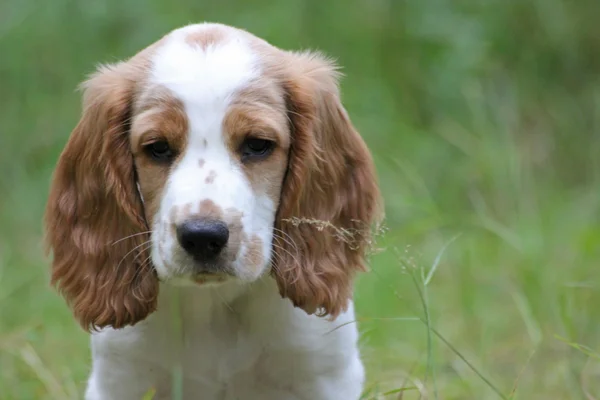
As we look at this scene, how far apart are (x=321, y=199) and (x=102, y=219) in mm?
699

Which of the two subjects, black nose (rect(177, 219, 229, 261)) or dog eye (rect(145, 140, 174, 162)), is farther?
dog eye (rect(145, 140, 174, 162))

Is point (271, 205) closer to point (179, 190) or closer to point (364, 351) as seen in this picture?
point (179, 190)

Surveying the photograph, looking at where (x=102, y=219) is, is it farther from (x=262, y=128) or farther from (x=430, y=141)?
(x=430, y=141)

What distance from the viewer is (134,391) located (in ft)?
13.9

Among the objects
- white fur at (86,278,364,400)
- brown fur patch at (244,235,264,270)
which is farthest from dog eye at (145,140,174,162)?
white fur at (86,278,364,400)

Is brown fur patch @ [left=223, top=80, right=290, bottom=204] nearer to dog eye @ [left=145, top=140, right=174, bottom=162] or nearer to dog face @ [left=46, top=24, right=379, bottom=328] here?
dog face @ [left=46, top=24, right=379, bottom=328]

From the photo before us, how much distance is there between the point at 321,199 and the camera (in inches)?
167

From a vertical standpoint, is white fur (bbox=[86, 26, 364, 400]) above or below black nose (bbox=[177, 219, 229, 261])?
below

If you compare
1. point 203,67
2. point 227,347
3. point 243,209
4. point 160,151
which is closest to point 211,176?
point 243,209

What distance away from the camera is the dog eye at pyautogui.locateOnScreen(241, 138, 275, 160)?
12.9 ft

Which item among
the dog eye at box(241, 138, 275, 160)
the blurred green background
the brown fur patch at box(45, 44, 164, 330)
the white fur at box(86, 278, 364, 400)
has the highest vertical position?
the dog eye at box(241, 138, 275, 160)

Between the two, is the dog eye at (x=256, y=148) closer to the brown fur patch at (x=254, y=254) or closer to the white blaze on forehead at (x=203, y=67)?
the white blaze on forehead at (x=203, y=67)

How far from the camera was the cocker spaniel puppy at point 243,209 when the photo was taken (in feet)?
12.8

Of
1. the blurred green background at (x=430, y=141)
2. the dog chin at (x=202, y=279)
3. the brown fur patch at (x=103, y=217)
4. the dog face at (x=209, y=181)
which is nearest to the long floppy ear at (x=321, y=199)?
the dog face at (x=209, y=181)
